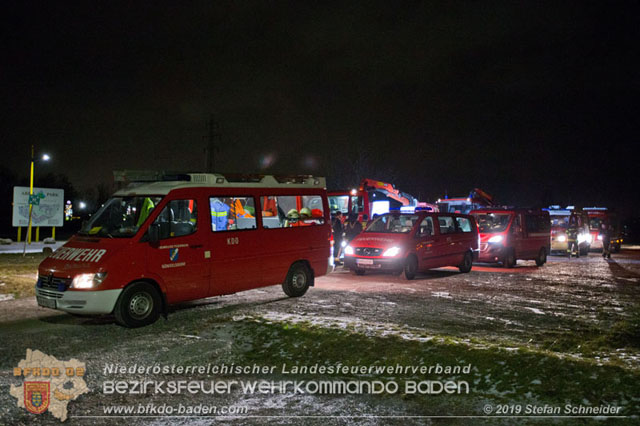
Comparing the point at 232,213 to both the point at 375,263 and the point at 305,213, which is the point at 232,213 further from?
the point at 375,263

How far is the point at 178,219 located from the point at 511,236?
1255 centimetres

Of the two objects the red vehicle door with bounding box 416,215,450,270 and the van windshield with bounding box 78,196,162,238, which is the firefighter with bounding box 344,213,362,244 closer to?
the red vehicle door with bounding box 416,215,450,270

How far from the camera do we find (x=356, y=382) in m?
5.53

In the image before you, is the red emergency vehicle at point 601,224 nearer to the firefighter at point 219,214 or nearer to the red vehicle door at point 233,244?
the red vehicle door at point 233,244

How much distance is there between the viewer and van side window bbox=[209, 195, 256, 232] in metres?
9.39

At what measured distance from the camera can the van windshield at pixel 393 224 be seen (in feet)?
48.5

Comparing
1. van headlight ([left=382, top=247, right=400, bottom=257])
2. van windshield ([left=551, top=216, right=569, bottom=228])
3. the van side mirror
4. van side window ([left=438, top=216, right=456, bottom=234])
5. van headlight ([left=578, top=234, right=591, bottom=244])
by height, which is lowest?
van headlight ([left=382, top=247, right=400, bottom=257])

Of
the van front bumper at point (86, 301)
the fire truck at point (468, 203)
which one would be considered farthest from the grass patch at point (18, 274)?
the fire truck at point (468, 203)

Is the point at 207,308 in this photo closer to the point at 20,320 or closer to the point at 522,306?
the point at 20,320

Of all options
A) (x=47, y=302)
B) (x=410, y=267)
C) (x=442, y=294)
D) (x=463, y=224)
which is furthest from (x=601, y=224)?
(x=47, y=302)

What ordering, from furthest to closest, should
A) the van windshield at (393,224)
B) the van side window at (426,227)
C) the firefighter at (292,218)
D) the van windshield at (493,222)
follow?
the van windshield at (493,222) → the van windshield at (393,224) → the van side window at (426,227) → the firefighter at (292,218)

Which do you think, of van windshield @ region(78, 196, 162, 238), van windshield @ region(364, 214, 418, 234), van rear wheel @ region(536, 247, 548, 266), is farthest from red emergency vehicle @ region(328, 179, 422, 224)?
van windshield @ region(78, 196, 162, 238)

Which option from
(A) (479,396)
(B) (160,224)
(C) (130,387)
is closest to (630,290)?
(A) (479,396)

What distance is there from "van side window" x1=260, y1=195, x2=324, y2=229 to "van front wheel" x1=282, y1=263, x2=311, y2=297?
35.4 inches
